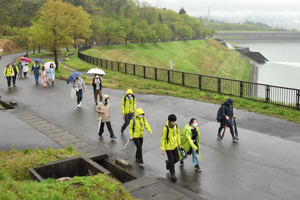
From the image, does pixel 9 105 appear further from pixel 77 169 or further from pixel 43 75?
pixel 77 169

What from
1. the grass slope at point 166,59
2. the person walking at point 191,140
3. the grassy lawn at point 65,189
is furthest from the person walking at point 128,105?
the grass slope at point 166,59

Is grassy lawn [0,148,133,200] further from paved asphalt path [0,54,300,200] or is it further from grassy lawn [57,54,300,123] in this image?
grassy lawn [57,54,300,123]

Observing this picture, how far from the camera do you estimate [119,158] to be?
8.77 meters

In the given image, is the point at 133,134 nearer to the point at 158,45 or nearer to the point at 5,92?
the point at 5,92

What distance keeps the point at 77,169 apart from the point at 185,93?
11.1 m

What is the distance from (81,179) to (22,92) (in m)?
14.1

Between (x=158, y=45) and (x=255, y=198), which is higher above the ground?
(x=158, y=45)

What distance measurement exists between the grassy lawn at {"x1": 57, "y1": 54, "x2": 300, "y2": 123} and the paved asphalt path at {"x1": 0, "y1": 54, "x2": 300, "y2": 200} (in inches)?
28.5

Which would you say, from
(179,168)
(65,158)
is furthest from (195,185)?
(65,158)

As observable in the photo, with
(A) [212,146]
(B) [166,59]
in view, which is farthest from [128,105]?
(B) [166,59]

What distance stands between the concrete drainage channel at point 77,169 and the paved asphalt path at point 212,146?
0.42 metres

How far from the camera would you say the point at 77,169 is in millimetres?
8523

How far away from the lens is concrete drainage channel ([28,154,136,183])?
7.91 m

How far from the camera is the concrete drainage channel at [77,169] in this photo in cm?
791
